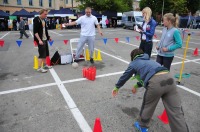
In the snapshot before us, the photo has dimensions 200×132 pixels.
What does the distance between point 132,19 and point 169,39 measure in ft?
81.9

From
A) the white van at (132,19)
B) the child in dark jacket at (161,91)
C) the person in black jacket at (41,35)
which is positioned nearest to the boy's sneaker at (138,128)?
the child in dark jacket at (161,91)

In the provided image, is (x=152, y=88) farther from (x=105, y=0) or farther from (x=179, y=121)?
(x=105, y=0)

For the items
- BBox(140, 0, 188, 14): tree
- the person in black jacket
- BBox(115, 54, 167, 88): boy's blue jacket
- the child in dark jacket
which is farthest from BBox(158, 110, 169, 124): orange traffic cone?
BBox(140, 0, 188, 14): tree

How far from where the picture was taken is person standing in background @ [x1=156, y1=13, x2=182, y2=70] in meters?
3.77

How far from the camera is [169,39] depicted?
3955mm

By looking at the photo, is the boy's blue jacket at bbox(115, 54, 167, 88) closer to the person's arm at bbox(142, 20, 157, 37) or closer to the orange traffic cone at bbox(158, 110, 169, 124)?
the orange traffic cone at bbox(158, 110, 169, 124)

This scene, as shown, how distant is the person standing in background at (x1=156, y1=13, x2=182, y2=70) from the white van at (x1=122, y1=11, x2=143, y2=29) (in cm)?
2228

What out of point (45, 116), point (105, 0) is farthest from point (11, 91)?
point (105, 0)

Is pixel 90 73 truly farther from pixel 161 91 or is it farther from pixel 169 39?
pixel 161 91

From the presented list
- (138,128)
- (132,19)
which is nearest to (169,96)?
(138,128)

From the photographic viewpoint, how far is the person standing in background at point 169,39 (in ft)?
12.4

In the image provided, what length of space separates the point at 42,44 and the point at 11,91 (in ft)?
5.96

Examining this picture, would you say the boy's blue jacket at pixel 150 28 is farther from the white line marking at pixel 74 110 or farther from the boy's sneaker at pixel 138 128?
the boy's sneaker at pixel 138 128

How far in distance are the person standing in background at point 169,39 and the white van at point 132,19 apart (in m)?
22.3
